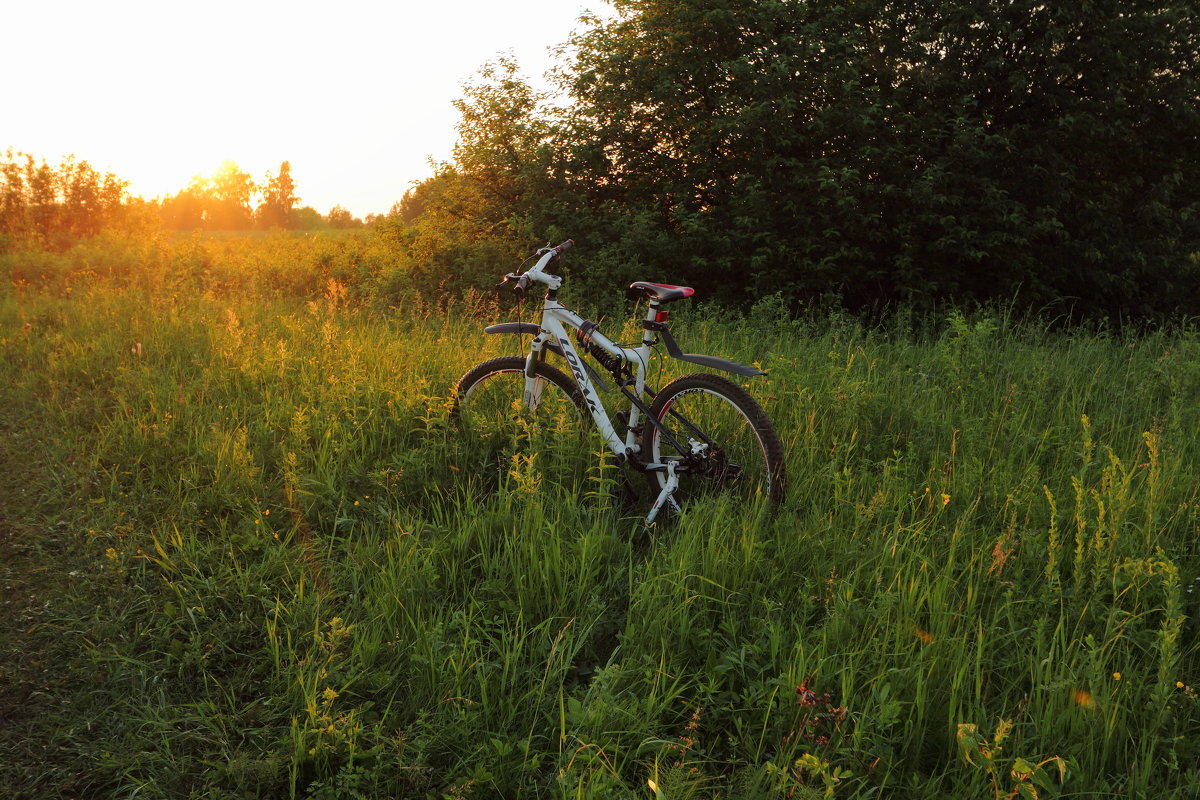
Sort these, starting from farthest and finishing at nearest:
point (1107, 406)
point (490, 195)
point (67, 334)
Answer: point (490, 195) → point (67, 334) → point (1107, 406)

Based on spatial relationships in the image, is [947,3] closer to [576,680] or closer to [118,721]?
[576,680]

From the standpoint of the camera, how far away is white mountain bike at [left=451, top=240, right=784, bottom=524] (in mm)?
4184

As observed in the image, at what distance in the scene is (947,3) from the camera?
479 inches

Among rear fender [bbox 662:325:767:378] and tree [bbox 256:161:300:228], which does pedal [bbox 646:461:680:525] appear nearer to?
rear fender [bbox 662:325:767:378]

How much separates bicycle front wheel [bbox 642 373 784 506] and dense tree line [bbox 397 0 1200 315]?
312 inches

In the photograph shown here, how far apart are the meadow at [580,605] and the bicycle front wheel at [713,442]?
223mm

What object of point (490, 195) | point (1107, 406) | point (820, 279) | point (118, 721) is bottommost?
point (118, 721)

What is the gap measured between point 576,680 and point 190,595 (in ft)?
6.27

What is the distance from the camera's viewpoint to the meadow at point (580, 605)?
2.52 metres

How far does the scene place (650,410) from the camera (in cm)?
444

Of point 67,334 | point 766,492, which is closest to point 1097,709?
point 766,492

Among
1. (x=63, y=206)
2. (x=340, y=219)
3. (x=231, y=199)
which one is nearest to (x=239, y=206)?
(x=231, y=199)

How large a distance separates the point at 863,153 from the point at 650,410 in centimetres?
977

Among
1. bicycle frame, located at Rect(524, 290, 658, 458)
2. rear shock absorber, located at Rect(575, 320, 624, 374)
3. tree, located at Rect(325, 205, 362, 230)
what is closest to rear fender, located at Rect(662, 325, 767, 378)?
bicycle frame, located at Rect(524, 290, 658, 458)
